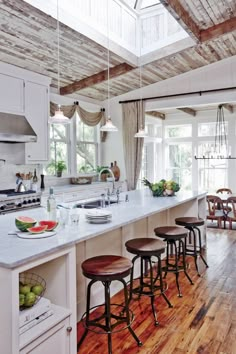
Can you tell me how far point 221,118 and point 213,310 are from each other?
6.28 m

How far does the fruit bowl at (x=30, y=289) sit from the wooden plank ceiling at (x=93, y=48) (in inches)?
113

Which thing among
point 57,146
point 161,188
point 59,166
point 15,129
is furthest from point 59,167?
point 161,188

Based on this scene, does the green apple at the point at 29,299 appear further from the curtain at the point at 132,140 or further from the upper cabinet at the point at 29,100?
the curtain at the point at 132,140

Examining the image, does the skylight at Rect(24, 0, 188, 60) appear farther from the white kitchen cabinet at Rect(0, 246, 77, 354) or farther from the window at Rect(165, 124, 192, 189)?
the window at Rect(165, 124, 192, 189)

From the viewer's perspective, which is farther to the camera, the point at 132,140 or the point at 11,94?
the point at 132,140

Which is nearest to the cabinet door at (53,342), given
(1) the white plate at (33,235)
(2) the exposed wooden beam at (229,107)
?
(1) the white plate at (33,235)

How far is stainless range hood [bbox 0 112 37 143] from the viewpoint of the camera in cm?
432

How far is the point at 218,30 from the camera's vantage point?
476cm

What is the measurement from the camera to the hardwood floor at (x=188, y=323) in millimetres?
2352

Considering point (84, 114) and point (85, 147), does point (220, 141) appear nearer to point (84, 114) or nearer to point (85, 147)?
point (85, 147)

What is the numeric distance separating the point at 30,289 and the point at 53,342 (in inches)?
13.3

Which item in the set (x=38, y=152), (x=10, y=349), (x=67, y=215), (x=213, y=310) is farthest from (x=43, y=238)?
(x=38, y=152)

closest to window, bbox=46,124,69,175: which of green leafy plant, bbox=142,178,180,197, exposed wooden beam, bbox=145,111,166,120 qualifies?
green leafy plant, bbox=142,178,180,197

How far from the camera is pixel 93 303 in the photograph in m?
2.94
